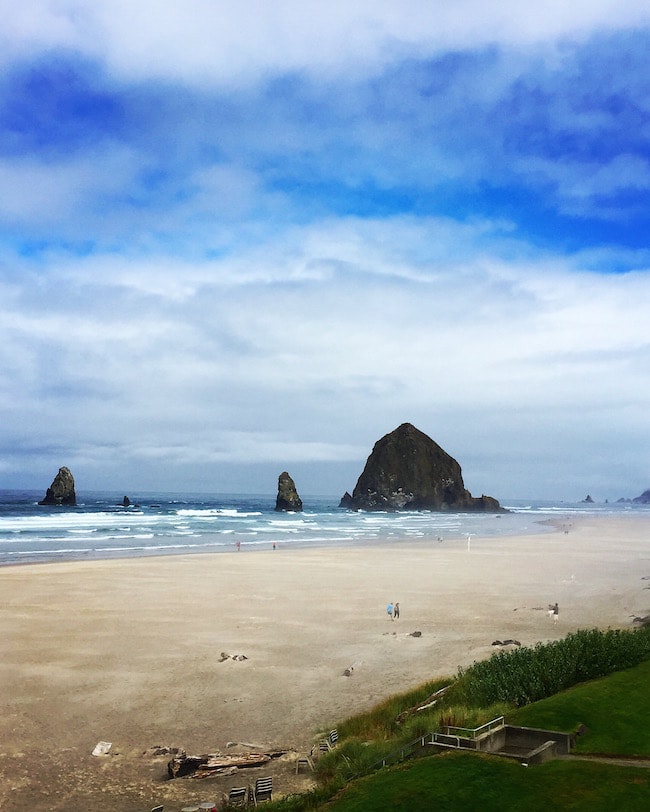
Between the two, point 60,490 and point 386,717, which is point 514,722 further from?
point 60,490

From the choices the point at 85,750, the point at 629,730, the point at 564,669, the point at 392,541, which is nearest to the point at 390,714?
the point at 564,669

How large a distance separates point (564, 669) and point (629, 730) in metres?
4.34

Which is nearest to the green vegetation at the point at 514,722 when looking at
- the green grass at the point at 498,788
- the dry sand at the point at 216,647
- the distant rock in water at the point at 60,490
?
the green grass at the point at 498,788

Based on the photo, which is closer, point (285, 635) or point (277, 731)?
point (277, 731)

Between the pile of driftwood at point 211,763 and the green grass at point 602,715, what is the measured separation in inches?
218

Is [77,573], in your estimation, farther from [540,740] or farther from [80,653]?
[540,740]

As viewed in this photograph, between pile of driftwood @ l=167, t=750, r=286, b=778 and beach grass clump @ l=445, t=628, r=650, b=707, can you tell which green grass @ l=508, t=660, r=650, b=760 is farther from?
pile of driftwood @ l=167, t=750, r=286, b=778

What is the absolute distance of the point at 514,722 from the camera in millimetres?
13344

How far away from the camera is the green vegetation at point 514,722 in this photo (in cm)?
1019

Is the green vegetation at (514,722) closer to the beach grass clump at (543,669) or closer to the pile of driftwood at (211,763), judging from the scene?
the beach grass clump at (543,669)

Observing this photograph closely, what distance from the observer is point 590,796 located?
9922 mm

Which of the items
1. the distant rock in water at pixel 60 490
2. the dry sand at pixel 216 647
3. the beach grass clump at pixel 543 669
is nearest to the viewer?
the dry sand at pixel 216 647

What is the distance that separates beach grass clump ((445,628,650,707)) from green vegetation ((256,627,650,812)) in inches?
1.0

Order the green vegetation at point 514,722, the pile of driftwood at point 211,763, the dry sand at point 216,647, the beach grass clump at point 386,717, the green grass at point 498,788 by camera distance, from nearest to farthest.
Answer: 1. the green grass at point 498,788
2. the green vegetation at point 514,722
3. the pile of driftwood at point 211,763
4. the dry sand at point 216,647
5. the beach grass clump at point 386,717
